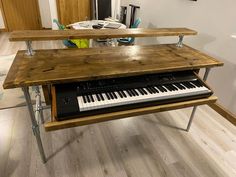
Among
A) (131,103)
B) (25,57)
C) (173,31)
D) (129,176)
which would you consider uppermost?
(173,31)

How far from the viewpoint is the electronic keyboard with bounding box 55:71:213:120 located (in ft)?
3.77

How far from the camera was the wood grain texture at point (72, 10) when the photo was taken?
4.49 m

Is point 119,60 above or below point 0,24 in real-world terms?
above

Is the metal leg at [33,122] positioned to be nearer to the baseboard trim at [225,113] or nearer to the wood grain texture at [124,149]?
the wood grain texture at [124,149]

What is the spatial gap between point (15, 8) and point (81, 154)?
4.84 m

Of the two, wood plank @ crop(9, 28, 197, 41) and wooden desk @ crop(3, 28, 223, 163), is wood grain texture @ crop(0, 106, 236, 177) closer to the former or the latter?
wooden desk @ crop(3, 28, 223, 163)

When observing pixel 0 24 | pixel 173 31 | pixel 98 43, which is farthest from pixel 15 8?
pixel 173 31

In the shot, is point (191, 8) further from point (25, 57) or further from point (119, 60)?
point (25, 57)

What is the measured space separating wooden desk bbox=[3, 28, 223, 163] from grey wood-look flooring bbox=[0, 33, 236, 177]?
217 mm

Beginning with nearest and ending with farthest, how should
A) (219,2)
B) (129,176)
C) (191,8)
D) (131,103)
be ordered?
1. (131,103)
2. (129,176)
3. (219,2)
4. (191,8)

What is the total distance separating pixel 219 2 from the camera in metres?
2.12

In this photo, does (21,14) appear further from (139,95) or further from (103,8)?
(139,95)

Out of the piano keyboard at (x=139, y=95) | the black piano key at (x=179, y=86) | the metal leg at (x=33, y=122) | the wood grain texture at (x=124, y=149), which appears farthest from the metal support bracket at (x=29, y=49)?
the black piano key at (x=179, y=86)

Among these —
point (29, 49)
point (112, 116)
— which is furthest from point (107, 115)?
point (29, 49)
